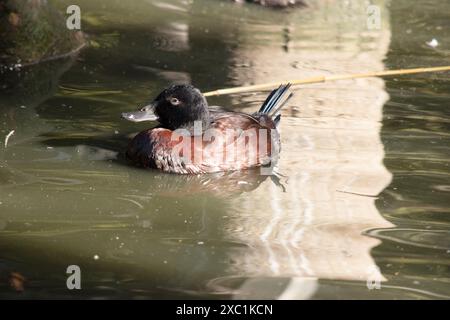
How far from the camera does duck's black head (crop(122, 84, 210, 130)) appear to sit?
852cm

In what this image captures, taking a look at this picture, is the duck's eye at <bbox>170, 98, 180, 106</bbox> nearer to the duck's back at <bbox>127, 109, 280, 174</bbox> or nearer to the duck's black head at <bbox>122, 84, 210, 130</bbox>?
the duck's black head at <bbox>122, 84, 210, 130</bbox>

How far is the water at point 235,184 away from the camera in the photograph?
6531mm

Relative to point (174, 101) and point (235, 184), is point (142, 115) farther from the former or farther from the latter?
point (235, 184)

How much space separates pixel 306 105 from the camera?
409 inches

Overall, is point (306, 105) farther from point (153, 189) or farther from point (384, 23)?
point (384, 23)

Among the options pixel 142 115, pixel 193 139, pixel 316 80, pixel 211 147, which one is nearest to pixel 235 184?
pixel 211 147

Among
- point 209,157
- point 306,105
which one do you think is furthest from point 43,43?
point 209,157

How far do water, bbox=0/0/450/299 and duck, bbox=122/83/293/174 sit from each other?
0.47ft

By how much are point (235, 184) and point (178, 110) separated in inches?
30.5

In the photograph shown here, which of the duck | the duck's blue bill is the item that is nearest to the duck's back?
the duck

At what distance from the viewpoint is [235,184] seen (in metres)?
8.38

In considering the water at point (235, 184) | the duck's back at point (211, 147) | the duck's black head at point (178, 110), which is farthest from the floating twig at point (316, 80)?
the duck's black head at point (178, 110)

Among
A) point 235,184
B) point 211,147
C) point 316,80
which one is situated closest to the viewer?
point 235,184

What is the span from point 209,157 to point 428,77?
3.89 metres
